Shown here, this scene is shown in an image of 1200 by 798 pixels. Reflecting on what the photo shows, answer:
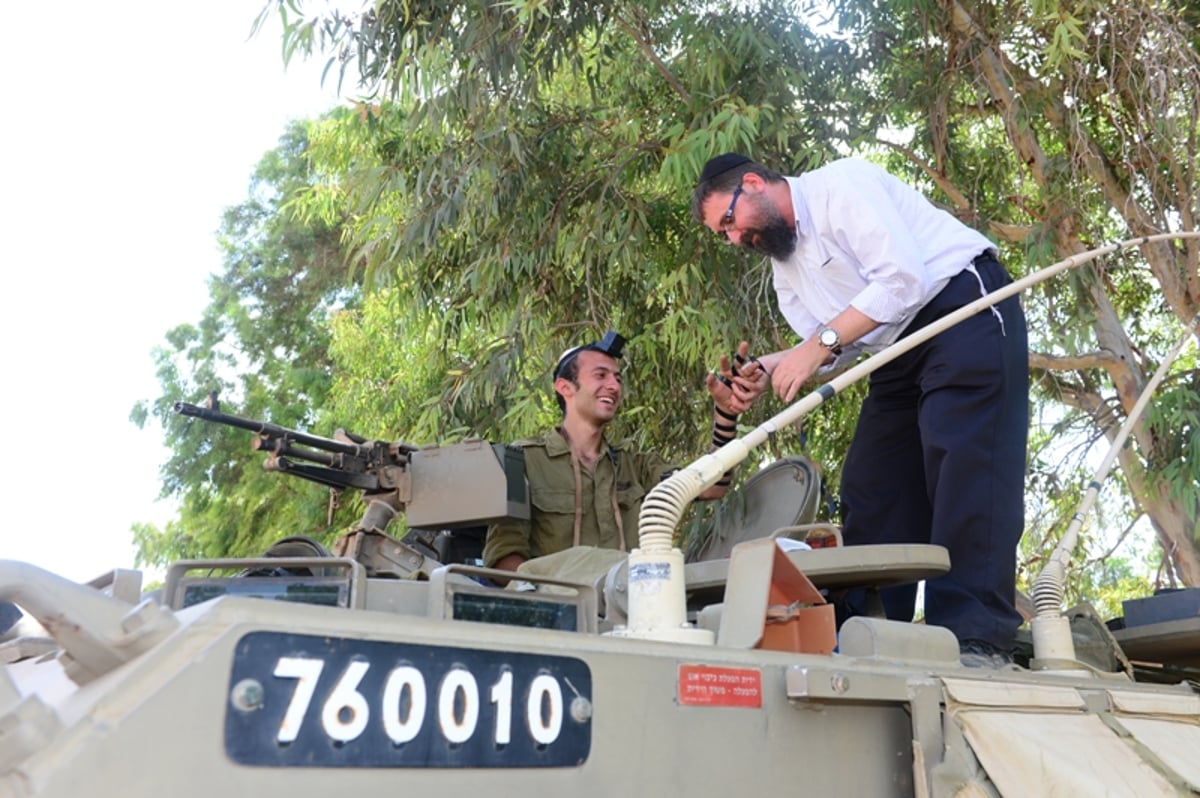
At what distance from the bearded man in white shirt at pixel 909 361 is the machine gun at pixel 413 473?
3.24 ft

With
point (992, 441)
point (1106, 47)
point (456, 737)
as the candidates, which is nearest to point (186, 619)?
point (456, 737)

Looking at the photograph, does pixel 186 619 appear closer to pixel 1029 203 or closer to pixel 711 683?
pixel 711 683

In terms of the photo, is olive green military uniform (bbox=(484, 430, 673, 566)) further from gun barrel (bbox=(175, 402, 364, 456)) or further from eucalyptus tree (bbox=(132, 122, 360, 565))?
eucalyptus tree (bbox=(132, 122, 360, 565))

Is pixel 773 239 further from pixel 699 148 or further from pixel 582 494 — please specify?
pixel 699 148

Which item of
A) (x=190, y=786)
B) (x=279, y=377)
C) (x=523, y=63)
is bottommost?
(x=190, y=786)

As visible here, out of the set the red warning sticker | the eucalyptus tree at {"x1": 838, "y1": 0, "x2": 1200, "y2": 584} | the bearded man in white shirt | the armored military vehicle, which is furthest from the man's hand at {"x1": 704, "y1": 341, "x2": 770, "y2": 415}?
the eucalyptus tree at {"x1": 838, "y1": 0, "x2": 1200, "y2": 584}

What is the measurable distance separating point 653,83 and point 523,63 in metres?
1.35

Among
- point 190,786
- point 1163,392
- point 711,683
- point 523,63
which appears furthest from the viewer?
point 1163,392

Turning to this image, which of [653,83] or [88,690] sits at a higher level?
[653,83]

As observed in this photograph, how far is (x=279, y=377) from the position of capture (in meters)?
18.4

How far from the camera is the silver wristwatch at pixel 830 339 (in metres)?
3.14

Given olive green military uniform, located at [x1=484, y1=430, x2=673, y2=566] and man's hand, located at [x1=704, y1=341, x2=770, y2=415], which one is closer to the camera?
man's hand, located at [x1=704, y1=341, x2=770, y2=415]

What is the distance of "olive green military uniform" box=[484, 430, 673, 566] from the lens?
475 cm

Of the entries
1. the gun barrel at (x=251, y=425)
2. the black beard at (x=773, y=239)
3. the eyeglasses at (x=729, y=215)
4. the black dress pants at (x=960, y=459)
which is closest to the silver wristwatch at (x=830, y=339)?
the black dress pants at (x=960, y=459)
